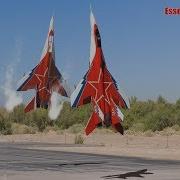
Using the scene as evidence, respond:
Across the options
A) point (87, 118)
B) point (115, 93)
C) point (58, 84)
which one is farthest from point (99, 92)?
point (87, 118)

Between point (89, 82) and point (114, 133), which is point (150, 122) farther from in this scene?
point (89, 82)

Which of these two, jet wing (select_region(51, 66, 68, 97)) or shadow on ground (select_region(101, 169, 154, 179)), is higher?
jet wing (select_region(51, 66, 68, 97))

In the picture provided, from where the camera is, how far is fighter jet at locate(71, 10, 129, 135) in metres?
43.8

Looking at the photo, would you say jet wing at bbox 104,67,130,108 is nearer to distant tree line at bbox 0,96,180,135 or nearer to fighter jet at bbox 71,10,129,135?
fighter jet at bbox 71,10,129,135

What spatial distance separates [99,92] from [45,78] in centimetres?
442

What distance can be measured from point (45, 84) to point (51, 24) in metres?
4.92

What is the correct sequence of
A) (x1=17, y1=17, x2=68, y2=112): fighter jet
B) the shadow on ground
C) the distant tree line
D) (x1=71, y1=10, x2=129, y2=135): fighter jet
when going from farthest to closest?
the distant tree line, (x1=71, y1=10, x2=129, y2=135): fighter jet, (x1=17, y1=17, x2=68, y2=112): fighter jet, the shadow on ground

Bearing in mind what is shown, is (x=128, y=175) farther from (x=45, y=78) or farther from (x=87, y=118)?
(x=87, y=118)

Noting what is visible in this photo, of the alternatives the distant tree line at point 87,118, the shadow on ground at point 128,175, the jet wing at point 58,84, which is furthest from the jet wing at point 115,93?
the distant tree line at point 87,118

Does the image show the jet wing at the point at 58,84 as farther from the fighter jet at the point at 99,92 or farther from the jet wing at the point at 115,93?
the jet wing at the point at 115,93

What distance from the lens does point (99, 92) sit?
146 feet

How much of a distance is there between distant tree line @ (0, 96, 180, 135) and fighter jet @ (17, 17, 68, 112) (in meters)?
32.3

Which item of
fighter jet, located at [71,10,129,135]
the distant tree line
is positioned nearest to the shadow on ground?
fighter jet, located at [71,10,129,135]

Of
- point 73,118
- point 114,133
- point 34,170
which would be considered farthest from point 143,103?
point 34,170
